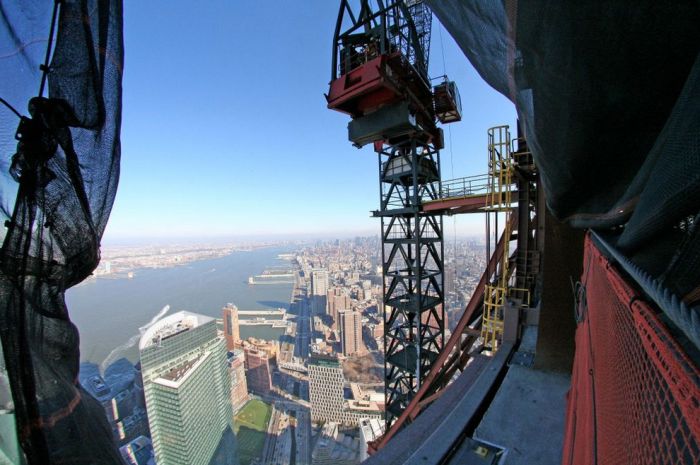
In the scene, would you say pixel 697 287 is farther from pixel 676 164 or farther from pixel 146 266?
pixel 146 266

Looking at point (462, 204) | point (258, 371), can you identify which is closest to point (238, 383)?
point (258, 371)

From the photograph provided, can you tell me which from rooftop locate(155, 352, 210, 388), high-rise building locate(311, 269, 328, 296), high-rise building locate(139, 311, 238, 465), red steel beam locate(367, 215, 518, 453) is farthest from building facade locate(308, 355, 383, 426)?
high-rise building locate(311, 269, 328, 296)

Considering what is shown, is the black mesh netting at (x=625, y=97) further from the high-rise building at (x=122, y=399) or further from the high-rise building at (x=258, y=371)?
the high-rise building at (x=258, y=371)

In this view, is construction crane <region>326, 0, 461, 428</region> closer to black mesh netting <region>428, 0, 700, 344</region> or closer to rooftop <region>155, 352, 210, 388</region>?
black mesh netting <region>428, 0, 700, 344</region>

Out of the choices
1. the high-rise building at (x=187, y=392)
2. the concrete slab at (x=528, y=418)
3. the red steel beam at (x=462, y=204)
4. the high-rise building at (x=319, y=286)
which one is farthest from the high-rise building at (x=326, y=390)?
the high-rise building at (x=319, y=286)

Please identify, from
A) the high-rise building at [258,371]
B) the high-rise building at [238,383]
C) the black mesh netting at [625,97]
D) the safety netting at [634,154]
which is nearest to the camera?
the safety netting at [634,154]
